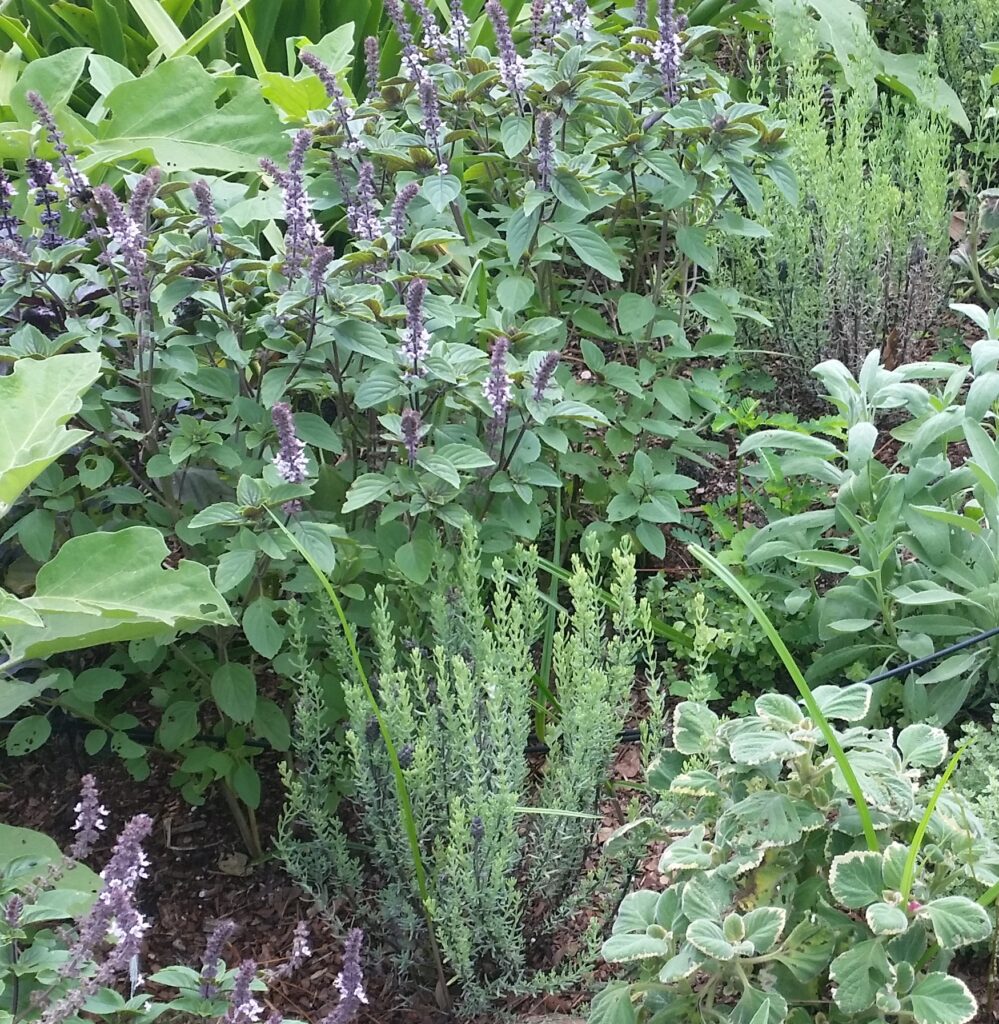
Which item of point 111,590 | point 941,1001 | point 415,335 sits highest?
point 415,335

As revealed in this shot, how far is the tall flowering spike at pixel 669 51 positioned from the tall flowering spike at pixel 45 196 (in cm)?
115

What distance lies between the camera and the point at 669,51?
2.20 metres

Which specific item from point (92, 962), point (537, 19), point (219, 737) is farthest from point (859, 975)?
point (537, 19)

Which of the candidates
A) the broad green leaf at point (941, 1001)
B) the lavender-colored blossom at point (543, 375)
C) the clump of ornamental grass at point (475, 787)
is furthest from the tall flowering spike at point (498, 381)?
the broad green leaf at point (941, 1001)

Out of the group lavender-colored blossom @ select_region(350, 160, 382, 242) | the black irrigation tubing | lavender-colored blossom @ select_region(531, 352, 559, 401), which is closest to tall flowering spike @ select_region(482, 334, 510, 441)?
lavender-colored blossom @ select_region(531, 352, 559, 401)

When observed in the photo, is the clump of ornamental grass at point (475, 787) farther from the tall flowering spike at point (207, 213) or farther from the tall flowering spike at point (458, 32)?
the tall flowering spike at point (458, 32)

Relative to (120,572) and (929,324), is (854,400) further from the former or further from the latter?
(120,572)

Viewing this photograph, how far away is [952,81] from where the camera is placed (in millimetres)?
3973

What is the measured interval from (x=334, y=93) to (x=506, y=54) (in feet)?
1.09

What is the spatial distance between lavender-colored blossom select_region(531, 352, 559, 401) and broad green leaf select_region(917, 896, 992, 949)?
96 cm

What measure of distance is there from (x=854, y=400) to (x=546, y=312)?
694 millimetres

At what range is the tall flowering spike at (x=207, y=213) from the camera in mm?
1758

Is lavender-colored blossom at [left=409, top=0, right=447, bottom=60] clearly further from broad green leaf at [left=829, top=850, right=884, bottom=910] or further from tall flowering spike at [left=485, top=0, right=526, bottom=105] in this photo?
broad green leaf at [left=829, top=850, right=884, bottom=910]

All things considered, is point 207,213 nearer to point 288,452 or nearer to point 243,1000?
point 288,452
